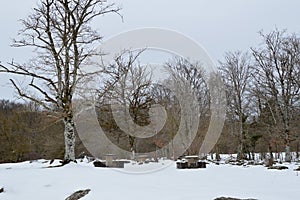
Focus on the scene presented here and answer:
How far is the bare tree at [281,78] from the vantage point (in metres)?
19.3

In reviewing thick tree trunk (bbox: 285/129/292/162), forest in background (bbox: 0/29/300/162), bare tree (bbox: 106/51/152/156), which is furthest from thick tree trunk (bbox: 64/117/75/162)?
thick tree trunk (bbox: 285/129/292/162)

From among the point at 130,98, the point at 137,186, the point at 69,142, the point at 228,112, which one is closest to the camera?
the point at 137,186

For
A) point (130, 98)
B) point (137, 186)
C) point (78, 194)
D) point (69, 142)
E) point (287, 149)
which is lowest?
point (78, 194)

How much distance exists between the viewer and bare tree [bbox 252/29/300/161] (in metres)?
19.3

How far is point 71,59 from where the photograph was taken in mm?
12430

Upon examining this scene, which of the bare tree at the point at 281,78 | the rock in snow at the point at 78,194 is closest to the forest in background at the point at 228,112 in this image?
the bare tree at the point at 281,78

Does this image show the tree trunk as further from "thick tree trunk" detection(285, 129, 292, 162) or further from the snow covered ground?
the snow covered ground

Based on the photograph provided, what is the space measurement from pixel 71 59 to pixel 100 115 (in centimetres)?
452

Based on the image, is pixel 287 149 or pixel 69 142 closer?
pixel 69 142

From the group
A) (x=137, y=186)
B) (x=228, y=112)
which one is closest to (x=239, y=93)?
(x=228, y=112)

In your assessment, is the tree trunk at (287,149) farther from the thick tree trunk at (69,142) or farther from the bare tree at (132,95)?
the thick tree trunk at (69,142)

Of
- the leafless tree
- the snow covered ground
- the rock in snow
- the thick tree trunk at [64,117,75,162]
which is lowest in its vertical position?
the rock in snow

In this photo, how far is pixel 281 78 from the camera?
19.6 meters

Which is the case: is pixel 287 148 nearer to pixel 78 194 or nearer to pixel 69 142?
pixel 69 142
